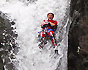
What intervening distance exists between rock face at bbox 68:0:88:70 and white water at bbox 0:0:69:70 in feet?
2.44

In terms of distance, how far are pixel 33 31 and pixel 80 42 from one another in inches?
94.3

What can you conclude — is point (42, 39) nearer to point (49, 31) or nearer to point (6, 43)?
point (49, 31)

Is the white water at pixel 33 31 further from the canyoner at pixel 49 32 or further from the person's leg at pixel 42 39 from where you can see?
the canyoner at pixel 49 32

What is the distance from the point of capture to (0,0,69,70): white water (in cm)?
394

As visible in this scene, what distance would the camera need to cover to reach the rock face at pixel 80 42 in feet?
8.77

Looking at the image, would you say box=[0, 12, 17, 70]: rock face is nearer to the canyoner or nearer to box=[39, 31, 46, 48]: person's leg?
box=[39, 31, 46, 48]: person's leg

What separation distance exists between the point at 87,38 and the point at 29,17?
317 cm

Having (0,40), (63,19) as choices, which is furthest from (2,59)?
(63,19)

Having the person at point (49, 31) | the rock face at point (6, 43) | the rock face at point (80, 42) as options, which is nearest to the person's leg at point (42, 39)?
the person at point (49, 31)

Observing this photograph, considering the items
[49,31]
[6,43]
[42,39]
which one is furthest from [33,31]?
[6,43]

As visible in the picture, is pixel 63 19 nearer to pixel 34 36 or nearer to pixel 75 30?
pixel 34 36

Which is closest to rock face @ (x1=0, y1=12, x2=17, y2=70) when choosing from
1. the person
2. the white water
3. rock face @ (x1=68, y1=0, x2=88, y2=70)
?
the white water

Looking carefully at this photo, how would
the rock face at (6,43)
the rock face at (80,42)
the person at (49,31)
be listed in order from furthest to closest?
1. the person at (49,31)
2. the rock face at (6,43)
3. the rock face at (80,42)

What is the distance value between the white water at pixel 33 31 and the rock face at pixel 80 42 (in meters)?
0.74
